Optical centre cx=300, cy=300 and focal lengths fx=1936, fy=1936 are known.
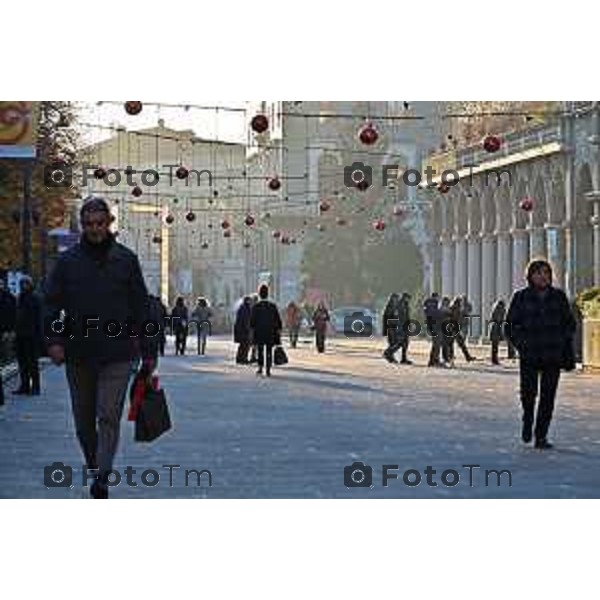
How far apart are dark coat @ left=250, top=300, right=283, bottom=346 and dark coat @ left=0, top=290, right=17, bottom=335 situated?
3440 millimetres

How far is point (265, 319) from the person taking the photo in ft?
88.3

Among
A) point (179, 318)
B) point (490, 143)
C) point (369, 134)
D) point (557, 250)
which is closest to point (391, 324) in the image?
point (179, 318)

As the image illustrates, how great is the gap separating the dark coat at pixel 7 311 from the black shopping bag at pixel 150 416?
1105 cm

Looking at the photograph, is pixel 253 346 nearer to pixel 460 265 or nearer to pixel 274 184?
pixel 460 265

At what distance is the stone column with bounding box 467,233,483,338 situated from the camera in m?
27.8

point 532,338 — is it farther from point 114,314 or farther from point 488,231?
point 488,231

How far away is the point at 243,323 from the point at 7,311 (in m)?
4.82

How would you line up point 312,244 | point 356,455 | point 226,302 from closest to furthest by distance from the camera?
point 356,455 → point 312,244 → point 226,302

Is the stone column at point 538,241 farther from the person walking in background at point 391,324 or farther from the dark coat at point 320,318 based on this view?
the dark coat at point 320,318

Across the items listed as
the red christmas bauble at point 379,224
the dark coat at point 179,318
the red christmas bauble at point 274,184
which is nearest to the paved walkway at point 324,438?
the dark coat at point 179,318

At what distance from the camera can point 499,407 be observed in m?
23.5

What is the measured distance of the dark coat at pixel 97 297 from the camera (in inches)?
480

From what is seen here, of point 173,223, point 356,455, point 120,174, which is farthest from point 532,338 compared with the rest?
point 173,223
